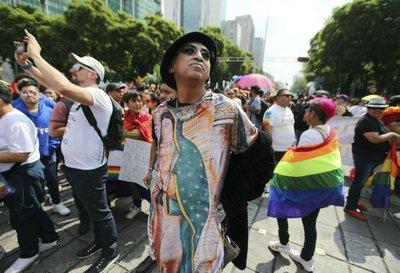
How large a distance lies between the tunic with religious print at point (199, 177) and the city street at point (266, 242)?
5.06 feet

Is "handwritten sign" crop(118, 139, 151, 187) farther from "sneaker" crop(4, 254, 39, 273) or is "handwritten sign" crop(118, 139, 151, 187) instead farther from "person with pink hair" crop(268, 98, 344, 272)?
"person with pink hair" crop(268, 98, 344, 272)

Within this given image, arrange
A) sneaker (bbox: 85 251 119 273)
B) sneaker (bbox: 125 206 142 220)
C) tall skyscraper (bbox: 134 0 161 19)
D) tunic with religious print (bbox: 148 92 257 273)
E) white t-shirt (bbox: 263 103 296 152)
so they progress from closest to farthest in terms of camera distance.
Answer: tunic with religious print (bbox: 148 92 257 273), sneaker (bbox: 85 251 119 273), sneaker (bbox: 125 206 142 220), white t-shirt (bbox: 263 103 296 152), tall skyscraper (bbox: 134 0 161 19)

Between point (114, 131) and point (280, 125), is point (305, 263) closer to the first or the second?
point (280, 125)

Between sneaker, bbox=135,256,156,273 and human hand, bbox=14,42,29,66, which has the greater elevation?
human hand, bbox=14,42,29,66

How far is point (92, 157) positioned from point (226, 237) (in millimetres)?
1445

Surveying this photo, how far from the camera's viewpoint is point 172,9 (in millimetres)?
94250

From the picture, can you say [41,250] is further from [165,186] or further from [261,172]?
[261,172]

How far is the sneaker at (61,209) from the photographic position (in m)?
3.85

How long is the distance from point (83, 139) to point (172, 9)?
4098 inches

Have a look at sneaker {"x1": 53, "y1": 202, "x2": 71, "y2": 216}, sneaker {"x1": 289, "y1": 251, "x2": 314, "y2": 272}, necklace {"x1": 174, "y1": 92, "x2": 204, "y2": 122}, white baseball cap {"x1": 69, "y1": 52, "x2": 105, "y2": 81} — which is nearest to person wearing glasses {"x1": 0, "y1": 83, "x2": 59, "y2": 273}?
white baseball cap {"x1": 69, "y1": 52, "x2": 105, "y2": 81}

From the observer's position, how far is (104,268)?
2.67 m

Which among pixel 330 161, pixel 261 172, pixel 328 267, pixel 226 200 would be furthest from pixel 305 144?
pixel 328 267

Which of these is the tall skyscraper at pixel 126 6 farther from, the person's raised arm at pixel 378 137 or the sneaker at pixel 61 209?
the person's raised arm at pixel 378 137

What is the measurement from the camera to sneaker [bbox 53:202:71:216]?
3848 millimetres
